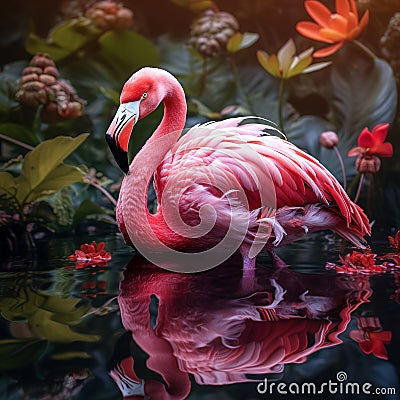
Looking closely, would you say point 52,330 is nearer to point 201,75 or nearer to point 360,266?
point 360,266

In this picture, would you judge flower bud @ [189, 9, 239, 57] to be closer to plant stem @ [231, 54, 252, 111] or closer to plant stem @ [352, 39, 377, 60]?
plant stem @ [231, 54, 252, 111]

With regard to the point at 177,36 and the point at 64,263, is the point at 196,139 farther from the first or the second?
the point at 177,36

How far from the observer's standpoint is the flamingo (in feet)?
4.80

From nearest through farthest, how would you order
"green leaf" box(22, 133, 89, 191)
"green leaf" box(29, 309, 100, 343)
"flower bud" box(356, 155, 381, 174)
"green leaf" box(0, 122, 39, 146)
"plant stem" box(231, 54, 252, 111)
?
1. "green leaf" box(29, 309, 100, 343)
2. "green leaf" box(22, 133, 89, 191)
3. "flower bud" box(356, 155, 381, 174)
4. "green leaf" box(0, 122, 39, 146)
5. "plant stem" box(231, 54, 252, 111)

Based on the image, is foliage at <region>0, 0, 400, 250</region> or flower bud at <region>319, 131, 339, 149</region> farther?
foliage at <region>0, 0, 400, 250</region>

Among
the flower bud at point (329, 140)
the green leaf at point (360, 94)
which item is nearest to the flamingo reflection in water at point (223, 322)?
the flower bud at point (329, 140)

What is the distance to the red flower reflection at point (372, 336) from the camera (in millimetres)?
930

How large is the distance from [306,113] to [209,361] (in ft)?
6.13

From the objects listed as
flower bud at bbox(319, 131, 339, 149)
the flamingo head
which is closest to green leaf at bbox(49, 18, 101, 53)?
the flamingo head

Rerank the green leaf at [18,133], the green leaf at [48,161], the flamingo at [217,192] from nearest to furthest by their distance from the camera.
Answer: the flamingo at [217,192] → the green leaf at [48,161] → the green leaf at [18,133]

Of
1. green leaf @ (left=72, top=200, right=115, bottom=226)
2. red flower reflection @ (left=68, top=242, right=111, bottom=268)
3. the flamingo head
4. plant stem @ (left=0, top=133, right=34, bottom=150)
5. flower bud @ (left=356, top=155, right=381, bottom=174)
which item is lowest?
green leaf @ (left=72, top=200, right=115, bottom=226)

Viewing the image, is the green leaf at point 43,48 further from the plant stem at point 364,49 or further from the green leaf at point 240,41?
the plant stem at point 364,49

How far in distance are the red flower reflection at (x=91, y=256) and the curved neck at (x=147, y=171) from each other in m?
0.28

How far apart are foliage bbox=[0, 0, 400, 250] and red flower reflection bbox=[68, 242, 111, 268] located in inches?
22.8
